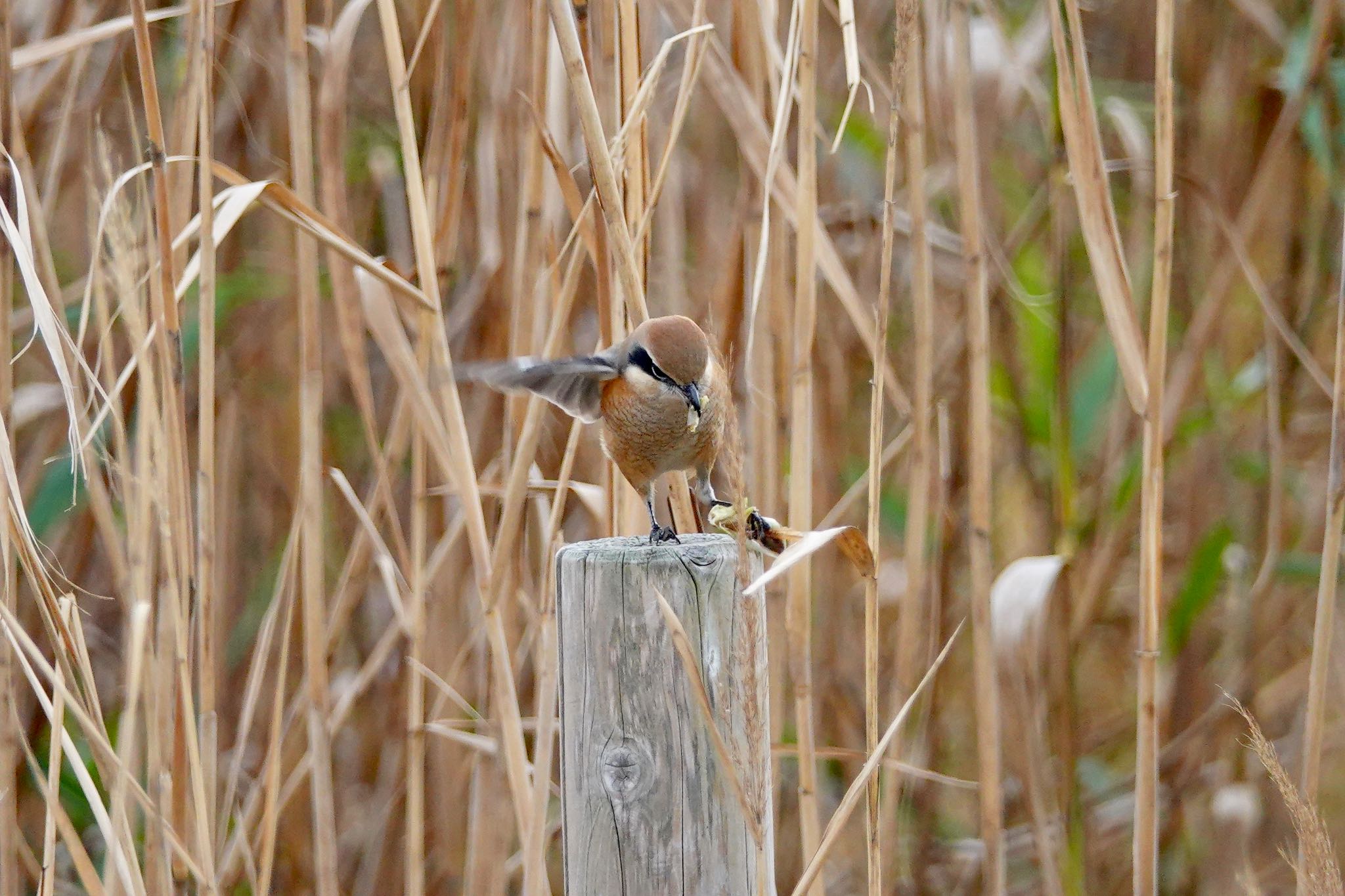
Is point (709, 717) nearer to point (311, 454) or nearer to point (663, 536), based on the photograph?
point (663, 536)

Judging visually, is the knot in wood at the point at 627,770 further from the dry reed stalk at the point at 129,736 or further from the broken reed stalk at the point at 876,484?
the dry reed stalk at the point at 129,736

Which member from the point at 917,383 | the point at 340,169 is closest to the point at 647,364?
the point at 917,383

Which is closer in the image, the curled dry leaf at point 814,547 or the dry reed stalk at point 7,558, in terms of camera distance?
the curled dry leaf at point 814,547

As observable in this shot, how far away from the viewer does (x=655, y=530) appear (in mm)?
1410

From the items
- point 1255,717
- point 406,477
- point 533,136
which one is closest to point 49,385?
point 406,477

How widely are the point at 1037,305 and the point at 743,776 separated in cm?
103

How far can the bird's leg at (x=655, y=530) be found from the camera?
1188mm

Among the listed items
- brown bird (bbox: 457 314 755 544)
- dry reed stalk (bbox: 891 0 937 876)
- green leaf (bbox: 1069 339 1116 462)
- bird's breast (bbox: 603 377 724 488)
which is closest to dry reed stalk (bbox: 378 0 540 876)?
brown bird (bbox: 457 314 755 544)

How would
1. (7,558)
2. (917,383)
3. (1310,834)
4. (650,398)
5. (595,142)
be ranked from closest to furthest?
(1310,834) → (595,142) → (7,558) → (917,383) → (650,398)

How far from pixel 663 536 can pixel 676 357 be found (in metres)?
0.30

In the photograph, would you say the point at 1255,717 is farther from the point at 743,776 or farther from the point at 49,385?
the point at 49,385

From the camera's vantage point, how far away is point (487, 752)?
170 centimetres

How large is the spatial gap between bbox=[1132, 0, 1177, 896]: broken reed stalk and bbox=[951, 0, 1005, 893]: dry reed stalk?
0.18 m

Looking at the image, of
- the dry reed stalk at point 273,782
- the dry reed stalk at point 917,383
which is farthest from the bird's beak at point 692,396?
the dry reed stalk at point 273,782
